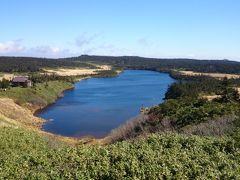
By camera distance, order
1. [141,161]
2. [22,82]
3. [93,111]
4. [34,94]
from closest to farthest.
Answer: [141,161]
[93,111]
[34,94]
[22,82]

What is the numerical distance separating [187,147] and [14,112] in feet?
191

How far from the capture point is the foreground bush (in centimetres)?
1366

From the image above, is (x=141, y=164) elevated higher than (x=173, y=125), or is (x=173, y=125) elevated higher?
(x=141, y=164)

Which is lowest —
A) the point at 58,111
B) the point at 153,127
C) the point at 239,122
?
the point at 58,111

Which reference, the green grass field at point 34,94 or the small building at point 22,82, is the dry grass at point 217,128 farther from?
the small building at point 22,82


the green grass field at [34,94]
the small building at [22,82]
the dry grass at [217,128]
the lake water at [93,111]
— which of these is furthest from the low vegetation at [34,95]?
the dry grass at [217,128]

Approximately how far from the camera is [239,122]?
27.0 m

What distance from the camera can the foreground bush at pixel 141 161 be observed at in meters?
13.7

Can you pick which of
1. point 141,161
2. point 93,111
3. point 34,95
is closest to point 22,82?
point 34,95

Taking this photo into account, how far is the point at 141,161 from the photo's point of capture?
15016mm

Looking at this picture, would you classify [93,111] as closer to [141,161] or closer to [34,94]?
[34,94]

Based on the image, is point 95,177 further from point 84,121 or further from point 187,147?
point 84,121

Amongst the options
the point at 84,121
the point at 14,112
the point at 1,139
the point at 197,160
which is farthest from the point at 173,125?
the point at 14,112

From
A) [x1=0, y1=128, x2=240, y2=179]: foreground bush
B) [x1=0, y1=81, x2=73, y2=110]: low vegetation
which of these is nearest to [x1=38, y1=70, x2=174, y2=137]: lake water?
[x1=0, y1=81, x2=73, y2=110]: low vegetation
